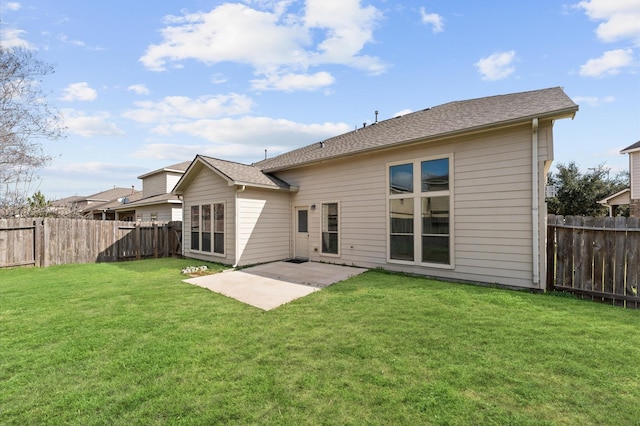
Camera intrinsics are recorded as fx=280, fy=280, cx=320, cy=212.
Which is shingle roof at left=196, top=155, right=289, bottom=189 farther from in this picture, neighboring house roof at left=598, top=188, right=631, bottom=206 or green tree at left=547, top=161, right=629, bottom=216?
green tree at left=547, top=161, right=629, bottom=216

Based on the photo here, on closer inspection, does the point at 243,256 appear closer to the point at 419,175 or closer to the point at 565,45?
the point at 419,175

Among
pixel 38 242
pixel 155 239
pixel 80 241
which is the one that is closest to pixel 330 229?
pixel 155 239

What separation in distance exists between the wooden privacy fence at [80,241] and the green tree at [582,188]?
26.4m

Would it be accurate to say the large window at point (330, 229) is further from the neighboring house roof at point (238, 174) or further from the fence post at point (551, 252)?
the fence post at point (551, 252)

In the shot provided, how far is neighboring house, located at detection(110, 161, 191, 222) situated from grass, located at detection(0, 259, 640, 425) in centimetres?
1291

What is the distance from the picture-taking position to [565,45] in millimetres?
7469

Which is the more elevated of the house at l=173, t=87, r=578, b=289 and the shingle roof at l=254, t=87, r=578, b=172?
the shingle roof at l=254, t=87, r=578, b=172

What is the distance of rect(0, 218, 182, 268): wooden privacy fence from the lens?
889cm

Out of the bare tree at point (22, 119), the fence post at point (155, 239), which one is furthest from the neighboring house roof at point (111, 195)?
the fence post at point (155, 239)

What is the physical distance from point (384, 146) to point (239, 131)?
1261 cm

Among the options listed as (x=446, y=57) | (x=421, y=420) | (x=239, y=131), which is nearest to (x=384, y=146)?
(x=446, y=57)

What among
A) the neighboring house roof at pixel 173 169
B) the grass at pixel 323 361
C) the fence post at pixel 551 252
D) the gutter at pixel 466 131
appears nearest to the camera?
the grass at pixel 323 361

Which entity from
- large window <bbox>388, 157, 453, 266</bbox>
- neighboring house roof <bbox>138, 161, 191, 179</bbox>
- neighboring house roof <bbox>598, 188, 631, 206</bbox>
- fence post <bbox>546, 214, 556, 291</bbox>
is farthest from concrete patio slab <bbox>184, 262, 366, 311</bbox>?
neighboring house roof <bbox>598, 188, 631, 206</bbox>

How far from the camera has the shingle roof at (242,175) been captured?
9031mm
